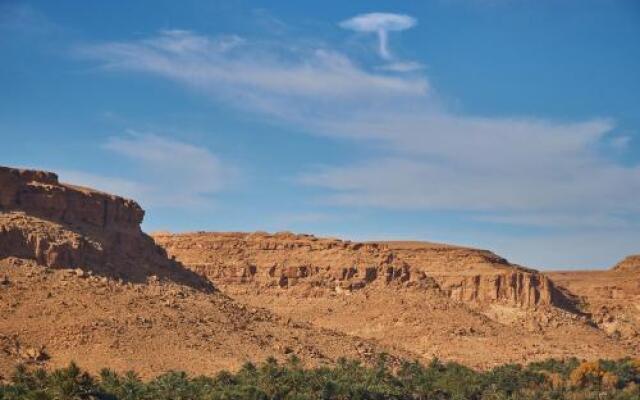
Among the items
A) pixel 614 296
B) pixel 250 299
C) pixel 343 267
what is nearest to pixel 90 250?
pixel 250 299

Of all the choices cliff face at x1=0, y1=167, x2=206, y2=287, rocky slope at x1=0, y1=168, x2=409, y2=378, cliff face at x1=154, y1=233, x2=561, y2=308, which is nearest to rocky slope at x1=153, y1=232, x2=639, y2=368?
cliff face at x1=154, y1=233, x2=561, y2=308

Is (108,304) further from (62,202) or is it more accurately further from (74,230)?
(62,202)

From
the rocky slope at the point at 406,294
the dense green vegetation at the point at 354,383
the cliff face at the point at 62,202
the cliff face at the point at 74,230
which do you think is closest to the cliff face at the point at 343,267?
the rocky slope at the point at 406,294

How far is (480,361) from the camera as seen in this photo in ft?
229

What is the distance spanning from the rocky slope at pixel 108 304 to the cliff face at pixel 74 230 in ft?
0.19

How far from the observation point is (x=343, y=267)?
77.8 metres

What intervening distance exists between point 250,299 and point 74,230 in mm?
19534

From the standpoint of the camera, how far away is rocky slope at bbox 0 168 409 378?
5122 cm

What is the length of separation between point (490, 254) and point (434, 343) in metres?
23.8

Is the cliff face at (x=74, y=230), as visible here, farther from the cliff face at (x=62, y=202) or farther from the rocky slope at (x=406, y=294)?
the rocky slope at (x=406, y=294)

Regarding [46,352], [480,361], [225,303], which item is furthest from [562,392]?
[46,352]

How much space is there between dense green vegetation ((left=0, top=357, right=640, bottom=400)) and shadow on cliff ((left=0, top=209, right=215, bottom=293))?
29.2 feet

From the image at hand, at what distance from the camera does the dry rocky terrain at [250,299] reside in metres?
52.8

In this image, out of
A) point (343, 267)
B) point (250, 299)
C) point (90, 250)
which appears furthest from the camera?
point (343, 267)
